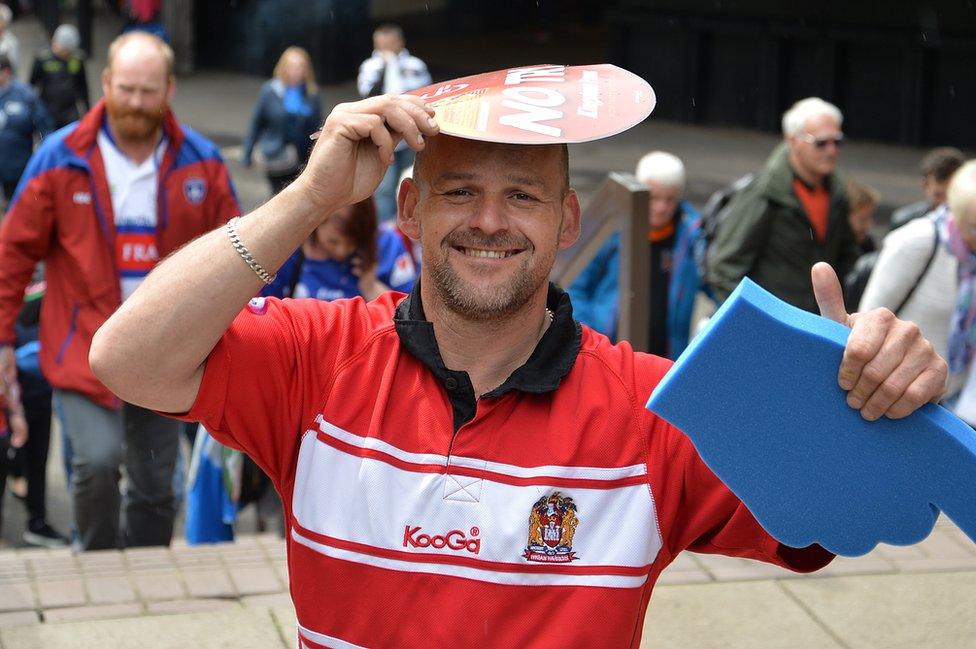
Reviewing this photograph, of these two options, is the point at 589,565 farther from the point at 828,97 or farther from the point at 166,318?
the point at 828,97

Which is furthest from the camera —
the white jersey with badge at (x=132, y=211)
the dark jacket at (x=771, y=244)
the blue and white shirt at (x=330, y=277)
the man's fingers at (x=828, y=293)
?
the dark jacket at (x=771, y=244)

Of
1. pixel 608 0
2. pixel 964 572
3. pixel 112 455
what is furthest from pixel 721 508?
pixel 608 0

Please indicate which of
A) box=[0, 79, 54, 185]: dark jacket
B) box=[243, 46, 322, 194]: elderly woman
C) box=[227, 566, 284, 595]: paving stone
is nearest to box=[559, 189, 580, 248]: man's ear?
box=[227, 566, 284, 595]: paving stone

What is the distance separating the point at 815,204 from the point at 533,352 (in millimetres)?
4824

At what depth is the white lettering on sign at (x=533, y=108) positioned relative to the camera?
93.9 inches

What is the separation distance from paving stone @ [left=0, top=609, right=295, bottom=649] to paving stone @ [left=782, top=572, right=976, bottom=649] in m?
1.84

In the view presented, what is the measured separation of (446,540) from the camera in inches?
97.3

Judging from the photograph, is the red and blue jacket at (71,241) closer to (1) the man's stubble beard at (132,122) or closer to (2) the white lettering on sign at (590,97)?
(1) the man's stubble beard at (132,122)

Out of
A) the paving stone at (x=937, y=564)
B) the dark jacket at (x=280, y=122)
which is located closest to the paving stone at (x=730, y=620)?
the paving stone at (x=937, y=564)

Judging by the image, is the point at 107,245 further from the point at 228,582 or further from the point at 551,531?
the point at 551,531

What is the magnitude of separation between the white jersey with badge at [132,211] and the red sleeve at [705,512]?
3.55m

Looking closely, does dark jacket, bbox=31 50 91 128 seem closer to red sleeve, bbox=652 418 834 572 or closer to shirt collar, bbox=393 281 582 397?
shirt collar, bbox=393 281 582 397

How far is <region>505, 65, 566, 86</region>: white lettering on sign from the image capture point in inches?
100

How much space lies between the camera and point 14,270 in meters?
5.60
